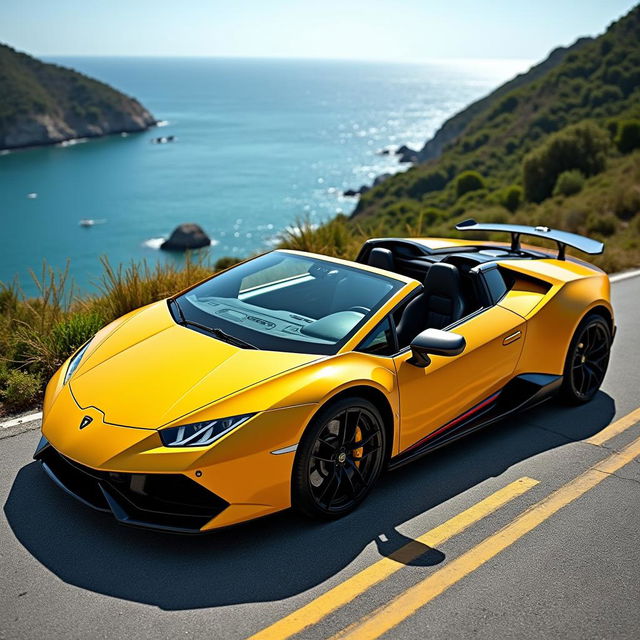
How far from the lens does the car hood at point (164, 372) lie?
12.2ft

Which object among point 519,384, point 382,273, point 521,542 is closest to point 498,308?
point 519,384

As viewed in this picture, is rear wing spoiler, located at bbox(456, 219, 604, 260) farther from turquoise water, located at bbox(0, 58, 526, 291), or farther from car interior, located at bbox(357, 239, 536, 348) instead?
turquoise water, located at bbox(0, 58, 526, 291)

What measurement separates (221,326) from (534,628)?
7.73ft

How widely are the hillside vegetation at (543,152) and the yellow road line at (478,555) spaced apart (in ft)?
45.0

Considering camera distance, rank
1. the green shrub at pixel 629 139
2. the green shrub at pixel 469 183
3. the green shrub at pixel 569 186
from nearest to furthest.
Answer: the green shrub at pixel 569 186
the green shrub at pixel 629 139
the green shrub at pixel 469 183

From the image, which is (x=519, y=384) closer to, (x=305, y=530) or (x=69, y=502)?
(x=305, y=530)

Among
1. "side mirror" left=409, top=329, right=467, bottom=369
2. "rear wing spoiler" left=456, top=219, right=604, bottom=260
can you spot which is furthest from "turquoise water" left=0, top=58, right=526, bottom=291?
"side mirror" left=409, top=329, right=467, bottom=369

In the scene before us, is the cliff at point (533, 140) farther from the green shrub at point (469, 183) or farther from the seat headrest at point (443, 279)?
the seat headrest at point (443, 279)

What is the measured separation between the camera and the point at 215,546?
3.72 m

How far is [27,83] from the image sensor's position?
12381 cm

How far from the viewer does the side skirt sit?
14.6 ft

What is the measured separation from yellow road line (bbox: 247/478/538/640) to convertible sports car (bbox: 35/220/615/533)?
44cm

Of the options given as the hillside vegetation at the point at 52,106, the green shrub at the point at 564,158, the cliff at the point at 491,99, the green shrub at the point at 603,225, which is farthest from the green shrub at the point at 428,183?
the hillside vegetation at the point at 52,106

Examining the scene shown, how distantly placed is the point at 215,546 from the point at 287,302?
5.28ft
